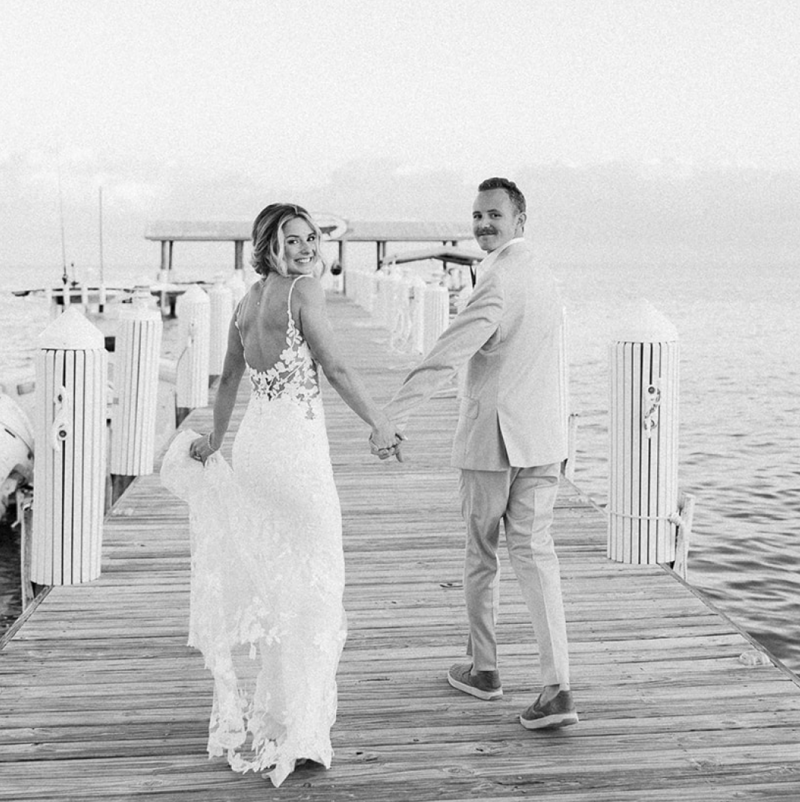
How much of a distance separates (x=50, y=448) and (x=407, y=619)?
1934 mm

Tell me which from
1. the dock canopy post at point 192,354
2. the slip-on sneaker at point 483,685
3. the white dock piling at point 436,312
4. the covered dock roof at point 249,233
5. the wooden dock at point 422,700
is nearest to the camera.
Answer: the wooden dock at point 422,700

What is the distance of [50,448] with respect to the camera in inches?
210

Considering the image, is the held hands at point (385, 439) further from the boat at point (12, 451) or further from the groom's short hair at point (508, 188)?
the boat at point (12, 451)

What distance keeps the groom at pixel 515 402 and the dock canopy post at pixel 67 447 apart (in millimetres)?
2233

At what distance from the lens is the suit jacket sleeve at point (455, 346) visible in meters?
3.62

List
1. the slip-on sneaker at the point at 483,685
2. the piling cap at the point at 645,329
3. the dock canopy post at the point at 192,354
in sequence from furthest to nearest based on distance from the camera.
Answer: the dock canopy post at the point at 192,354
the piling cap at the point at 645,329
the slip-on sneaker at the point at 483,685

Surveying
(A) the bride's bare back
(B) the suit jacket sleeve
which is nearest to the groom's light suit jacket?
(B) the suit jacket sleeve

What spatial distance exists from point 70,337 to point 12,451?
5.44 m

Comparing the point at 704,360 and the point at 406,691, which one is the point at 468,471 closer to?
the point at 406,691

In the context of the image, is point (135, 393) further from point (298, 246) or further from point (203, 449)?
point (298, 246)

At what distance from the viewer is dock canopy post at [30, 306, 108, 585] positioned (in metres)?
5.30

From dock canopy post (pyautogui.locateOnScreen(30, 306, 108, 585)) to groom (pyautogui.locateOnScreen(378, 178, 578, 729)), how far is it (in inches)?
87.9

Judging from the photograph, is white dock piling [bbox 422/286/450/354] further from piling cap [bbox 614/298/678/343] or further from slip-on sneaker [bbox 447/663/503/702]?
slip-on sneaker [bbox 447/663/503/702]

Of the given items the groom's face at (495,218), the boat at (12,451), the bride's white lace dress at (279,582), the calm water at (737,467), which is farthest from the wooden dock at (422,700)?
the boat at (12,451)
